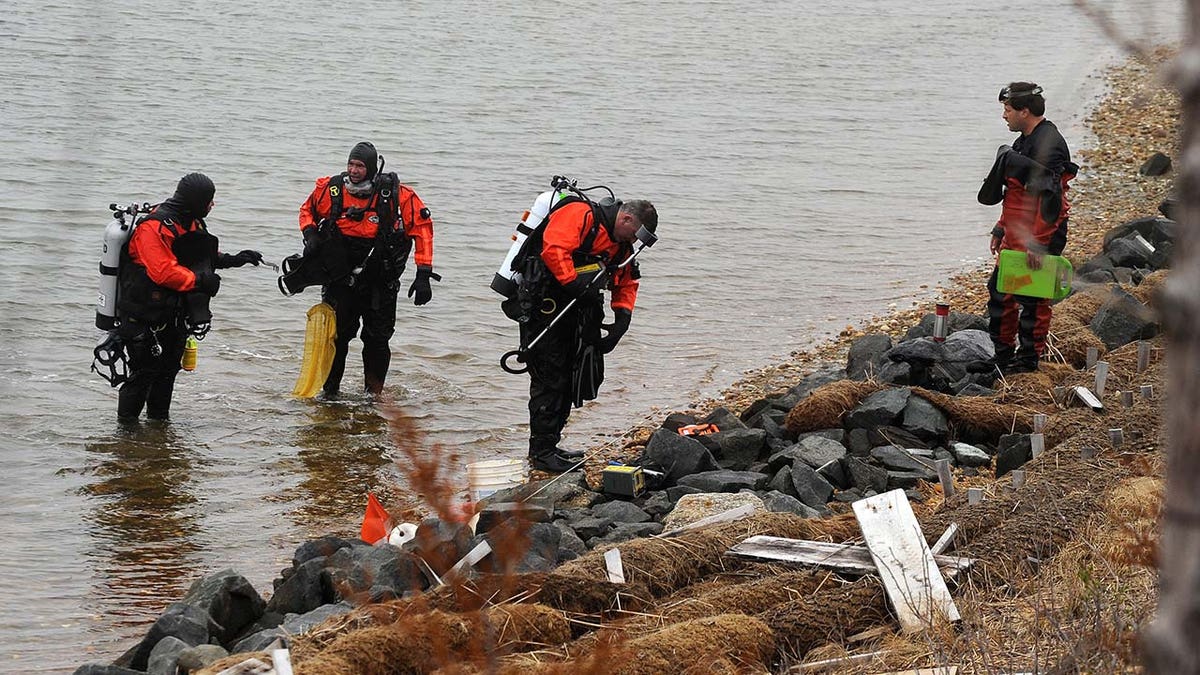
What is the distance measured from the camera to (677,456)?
7.55 m

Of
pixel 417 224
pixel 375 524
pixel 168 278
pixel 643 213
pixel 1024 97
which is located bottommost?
pixel 375 524

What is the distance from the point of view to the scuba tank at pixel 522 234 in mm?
7484

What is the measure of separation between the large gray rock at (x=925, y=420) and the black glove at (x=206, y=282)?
13.4ft

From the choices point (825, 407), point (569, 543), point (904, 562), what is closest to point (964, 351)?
point (825, 407)

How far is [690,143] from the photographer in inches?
805

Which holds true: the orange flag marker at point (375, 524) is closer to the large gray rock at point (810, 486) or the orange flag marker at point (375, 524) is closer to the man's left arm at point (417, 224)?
the large gray rock at point (810, 486)

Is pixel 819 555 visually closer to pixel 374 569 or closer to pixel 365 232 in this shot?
pixel 374 569

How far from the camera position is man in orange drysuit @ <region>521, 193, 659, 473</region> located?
7344mm

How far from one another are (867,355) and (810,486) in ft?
9.16

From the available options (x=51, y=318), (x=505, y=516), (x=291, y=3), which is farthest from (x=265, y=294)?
(x=291, y=3)

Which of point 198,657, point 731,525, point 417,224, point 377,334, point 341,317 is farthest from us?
point 377,334

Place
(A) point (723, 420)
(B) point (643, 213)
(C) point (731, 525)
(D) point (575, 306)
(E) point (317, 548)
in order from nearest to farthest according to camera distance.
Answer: (C) point (731, 525)
(E) point (317, 548)
(B) point (643, 213)
(D) point (575, 306)
(A) point (723, 420)

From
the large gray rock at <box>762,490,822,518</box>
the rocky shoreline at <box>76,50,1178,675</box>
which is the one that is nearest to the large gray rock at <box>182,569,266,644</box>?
the rocky shoreline at <box>76,50,1178,675</box>

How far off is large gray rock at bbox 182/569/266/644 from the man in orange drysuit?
101 inches
